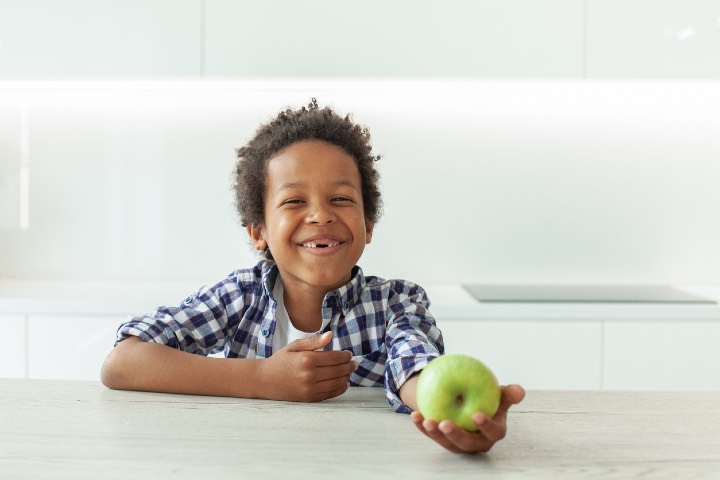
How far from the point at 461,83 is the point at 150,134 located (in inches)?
40.9

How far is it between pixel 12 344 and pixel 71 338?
0.16 m

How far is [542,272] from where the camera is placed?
253 cm

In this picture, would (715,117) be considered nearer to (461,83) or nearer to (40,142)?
(461,83)

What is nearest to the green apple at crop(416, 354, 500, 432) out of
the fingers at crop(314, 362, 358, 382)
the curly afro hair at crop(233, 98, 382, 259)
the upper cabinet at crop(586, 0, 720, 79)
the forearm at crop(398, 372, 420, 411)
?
the forearm at crop(398, 372, 420, 411)

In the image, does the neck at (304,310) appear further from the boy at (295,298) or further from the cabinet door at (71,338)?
the cabinet door at (71,338)

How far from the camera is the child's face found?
119 centimetres

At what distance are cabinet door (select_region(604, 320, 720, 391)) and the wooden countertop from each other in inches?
41.5

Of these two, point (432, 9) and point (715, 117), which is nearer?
point (432, 9)

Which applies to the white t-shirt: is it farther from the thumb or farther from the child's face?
the thumb

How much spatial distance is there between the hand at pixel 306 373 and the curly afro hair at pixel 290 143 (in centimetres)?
41

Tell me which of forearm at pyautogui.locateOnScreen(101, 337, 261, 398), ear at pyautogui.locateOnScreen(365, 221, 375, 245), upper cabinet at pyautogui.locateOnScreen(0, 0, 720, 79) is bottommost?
forearm at pyautogui.locateOnScreen(101, 337, 261, 398)

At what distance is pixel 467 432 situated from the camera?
2.35 feet

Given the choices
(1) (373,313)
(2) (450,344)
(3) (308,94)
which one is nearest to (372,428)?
(1) (373,313)

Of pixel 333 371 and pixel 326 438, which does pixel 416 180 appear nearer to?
pixel 333 371
